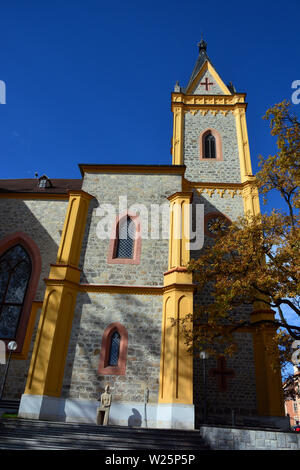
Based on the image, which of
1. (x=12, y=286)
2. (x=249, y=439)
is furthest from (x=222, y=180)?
(x=249, y=439)

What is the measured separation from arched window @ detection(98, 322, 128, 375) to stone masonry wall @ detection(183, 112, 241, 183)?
9.91 meters

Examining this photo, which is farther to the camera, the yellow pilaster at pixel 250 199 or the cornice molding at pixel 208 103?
the cornice molding at pixel 208 103

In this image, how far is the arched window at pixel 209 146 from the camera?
19.8 m

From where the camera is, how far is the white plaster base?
10.3 metres

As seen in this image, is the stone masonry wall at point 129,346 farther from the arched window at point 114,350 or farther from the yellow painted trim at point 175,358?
the yellow painted trim at point 175,358

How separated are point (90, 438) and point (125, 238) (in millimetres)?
7749

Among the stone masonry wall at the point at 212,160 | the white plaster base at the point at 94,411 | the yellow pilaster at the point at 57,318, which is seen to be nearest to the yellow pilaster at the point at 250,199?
the stone masonry wall at the point at 212,160

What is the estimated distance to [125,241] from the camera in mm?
14133

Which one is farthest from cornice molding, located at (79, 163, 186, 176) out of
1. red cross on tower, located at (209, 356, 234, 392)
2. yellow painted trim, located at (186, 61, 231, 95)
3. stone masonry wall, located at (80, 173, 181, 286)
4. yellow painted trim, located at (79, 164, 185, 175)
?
yellow painted trim, located at (186, 61, 231, 95)

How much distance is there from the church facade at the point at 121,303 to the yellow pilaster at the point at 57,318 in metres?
0.04

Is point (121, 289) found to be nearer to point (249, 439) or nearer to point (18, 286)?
point (18, 286)

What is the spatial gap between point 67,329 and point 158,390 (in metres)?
3.91

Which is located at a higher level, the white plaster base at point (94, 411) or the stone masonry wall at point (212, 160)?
the stone masonry wall at point (212, 160)
